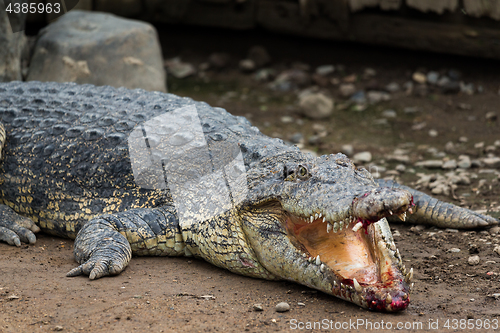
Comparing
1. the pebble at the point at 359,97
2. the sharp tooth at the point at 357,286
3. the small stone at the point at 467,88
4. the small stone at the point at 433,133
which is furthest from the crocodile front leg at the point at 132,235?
the small stone at the point at 467,88

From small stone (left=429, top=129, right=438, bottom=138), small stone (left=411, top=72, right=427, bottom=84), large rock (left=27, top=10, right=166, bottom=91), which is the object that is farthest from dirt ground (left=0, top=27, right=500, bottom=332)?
large rock (left=27, top=10, right=166, bottom=91)

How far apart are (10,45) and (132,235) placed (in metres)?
4.04

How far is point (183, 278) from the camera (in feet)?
12.2

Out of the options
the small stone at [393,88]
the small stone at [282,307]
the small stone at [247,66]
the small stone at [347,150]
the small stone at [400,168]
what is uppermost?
the small stone at [282,307]

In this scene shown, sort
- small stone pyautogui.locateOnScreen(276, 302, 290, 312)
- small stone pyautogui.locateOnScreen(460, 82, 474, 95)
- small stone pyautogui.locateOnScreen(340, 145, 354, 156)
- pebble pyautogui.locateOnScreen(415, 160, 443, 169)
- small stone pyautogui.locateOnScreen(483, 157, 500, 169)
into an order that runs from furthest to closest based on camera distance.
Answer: small stone pyautogui.locateOnScreen(460, 82, 474, 95)
small stone pyautogui.locateOnScreen(340, 145, 354, 156)
pebble pyautogui.locateOnScreen(415, 160, 443, 169)
small stone pyautogui.locateOnScreen(483, 157, 500, 169)
small stone pyautogui.locateOnScreen(276, 302, 290, 312)

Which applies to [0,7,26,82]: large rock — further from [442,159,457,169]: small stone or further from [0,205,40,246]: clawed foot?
[442,159,457,169]: small stone

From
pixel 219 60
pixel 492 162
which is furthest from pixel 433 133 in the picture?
pixel 219 60

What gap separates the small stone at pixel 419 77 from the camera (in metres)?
8.73

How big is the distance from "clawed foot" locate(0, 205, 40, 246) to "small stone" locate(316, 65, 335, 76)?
6254 millimetres

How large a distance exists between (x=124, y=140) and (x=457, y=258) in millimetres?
2911

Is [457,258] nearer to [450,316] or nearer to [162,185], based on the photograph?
[450,316]

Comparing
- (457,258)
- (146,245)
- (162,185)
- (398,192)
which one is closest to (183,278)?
(146,245)

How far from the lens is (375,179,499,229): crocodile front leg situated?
15.0 ft

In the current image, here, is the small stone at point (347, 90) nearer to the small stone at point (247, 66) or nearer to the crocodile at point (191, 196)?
the small stone at point (247, 66)
